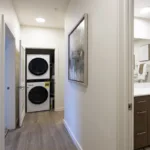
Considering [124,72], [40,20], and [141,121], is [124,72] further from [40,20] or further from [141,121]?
[40,20]

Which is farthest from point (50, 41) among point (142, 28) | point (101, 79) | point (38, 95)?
point (101, 79)

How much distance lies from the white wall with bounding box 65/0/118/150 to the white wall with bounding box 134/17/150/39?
133cm

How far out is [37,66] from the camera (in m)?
4.23

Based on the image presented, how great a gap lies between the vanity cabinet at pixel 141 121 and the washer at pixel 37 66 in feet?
9.81

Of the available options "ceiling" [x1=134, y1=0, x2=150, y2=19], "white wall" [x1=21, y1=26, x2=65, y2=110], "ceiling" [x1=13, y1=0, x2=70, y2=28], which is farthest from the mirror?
"white wall" [x1=21, y1=26, x2=65, y2=110]

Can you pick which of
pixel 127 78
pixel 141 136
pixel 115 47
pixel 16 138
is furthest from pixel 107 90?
pixel 16 138

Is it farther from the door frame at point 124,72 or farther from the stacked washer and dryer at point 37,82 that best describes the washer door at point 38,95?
the door frame at point 124,72

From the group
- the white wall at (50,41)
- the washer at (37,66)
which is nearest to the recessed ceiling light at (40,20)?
the white wall at (50,41)

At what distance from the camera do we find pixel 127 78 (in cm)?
110

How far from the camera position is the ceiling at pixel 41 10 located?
8.65 ft

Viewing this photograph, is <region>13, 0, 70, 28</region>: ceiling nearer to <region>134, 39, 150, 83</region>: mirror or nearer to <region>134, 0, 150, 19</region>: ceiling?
<region>134, 0, 150, 19</region>: ceiling

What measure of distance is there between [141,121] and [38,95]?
10.1 feet

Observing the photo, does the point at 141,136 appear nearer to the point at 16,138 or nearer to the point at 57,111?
the point at 16,138

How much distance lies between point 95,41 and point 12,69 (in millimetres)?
2076
